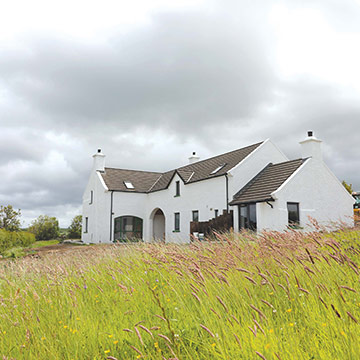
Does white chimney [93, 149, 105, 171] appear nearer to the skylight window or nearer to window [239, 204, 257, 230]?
the skylight window

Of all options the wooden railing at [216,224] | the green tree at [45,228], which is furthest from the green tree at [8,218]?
the wooden railing at [216,224]

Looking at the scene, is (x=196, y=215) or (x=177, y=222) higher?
(x=196, y=215)

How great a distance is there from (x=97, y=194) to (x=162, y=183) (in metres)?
6.84

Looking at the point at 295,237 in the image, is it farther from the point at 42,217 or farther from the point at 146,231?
the point at 42,217

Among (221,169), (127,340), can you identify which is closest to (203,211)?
(221,169)

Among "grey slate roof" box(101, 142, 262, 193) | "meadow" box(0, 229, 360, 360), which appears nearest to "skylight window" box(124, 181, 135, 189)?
"grey slate roof" box(101, 142, 262, 193)

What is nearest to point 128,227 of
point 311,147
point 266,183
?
point 266,183

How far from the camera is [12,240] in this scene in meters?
26.2

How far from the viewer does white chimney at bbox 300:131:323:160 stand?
2286cm

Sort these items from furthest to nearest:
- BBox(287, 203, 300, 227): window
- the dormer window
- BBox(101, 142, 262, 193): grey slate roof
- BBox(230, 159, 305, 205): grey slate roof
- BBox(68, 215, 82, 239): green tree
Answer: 1. BBox(68, 215, 82, 239): green tree
2. the dormer window
3. BBox(101, 142, 262, 193): grey slate roof
4. BBox(230, 159, 305, 205): grey slate roof
5. BBox(287, 203, 300, 227): window

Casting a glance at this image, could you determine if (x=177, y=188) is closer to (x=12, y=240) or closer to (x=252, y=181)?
(x=252, y=181)

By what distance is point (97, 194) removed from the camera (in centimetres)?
3572

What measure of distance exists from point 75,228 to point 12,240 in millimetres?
18259

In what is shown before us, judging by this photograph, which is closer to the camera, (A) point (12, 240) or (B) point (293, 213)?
(B) point (293, 213)
